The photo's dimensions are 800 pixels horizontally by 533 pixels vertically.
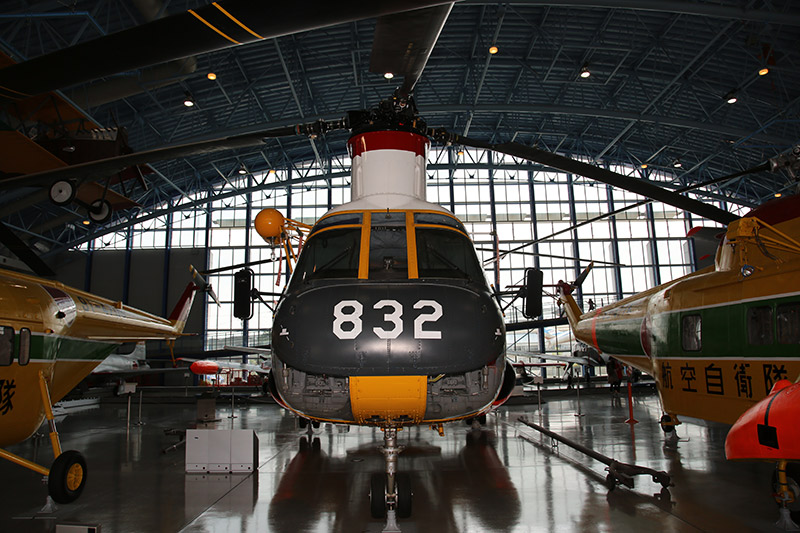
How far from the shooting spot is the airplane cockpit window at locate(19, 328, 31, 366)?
19.3ft

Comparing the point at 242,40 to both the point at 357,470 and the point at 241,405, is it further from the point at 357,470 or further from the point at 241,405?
the point at 241,405

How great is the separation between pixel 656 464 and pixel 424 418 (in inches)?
211

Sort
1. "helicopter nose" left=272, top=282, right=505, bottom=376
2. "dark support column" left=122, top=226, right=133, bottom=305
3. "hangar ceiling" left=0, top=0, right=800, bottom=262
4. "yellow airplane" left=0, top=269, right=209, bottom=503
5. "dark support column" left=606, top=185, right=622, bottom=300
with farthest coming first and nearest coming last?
1. "dark support column" left=606, top=185, right=622, bottom=300
2. "dark support column" left=122, top=226, right=133, bottom=305
3. "hangar ceiling" left=0, top=0, right=800, bottom=262
4. "yellow airplane" left=0, top=269, right=209, bottom=503
5. "helicopter nose" left=272, top=282, right=505, bottom=376

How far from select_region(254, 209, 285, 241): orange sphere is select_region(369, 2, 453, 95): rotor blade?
199cm

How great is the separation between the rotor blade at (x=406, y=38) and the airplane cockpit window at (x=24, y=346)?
200 inches

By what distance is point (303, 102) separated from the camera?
2283 centimetres

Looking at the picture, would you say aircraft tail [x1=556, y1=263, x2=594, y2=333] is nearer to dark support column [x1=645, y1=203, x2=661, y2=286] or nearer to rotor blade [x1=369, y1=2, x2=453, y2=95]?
rotor blade [x1=369, y1=2, x2=453, y2=95]

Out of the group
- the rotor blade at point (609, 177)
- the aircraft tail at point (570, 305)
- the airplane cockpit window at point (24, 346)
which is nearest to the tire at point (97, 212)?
the airplane cockpit window at point (24, 346)

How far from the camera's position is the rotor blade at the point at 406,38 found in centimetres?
441

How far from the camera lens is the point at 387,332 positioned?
12.3ft

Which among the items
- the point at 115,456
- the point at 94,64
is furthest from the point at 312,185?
the point at 94,64

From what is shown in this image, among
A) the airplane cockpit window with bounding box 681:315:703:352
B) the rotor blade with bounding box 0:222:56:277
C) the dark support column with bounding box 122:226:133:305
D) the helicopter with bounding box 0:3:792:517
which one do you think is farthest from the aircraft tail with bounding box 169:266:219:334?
the dark support column with bounding box 122:226:133:305

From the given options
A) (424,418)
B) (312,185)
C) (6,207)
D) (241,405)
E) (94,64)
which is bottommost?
(241,405)

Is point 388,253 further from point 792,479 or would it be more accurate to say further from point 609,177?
point 792,479
